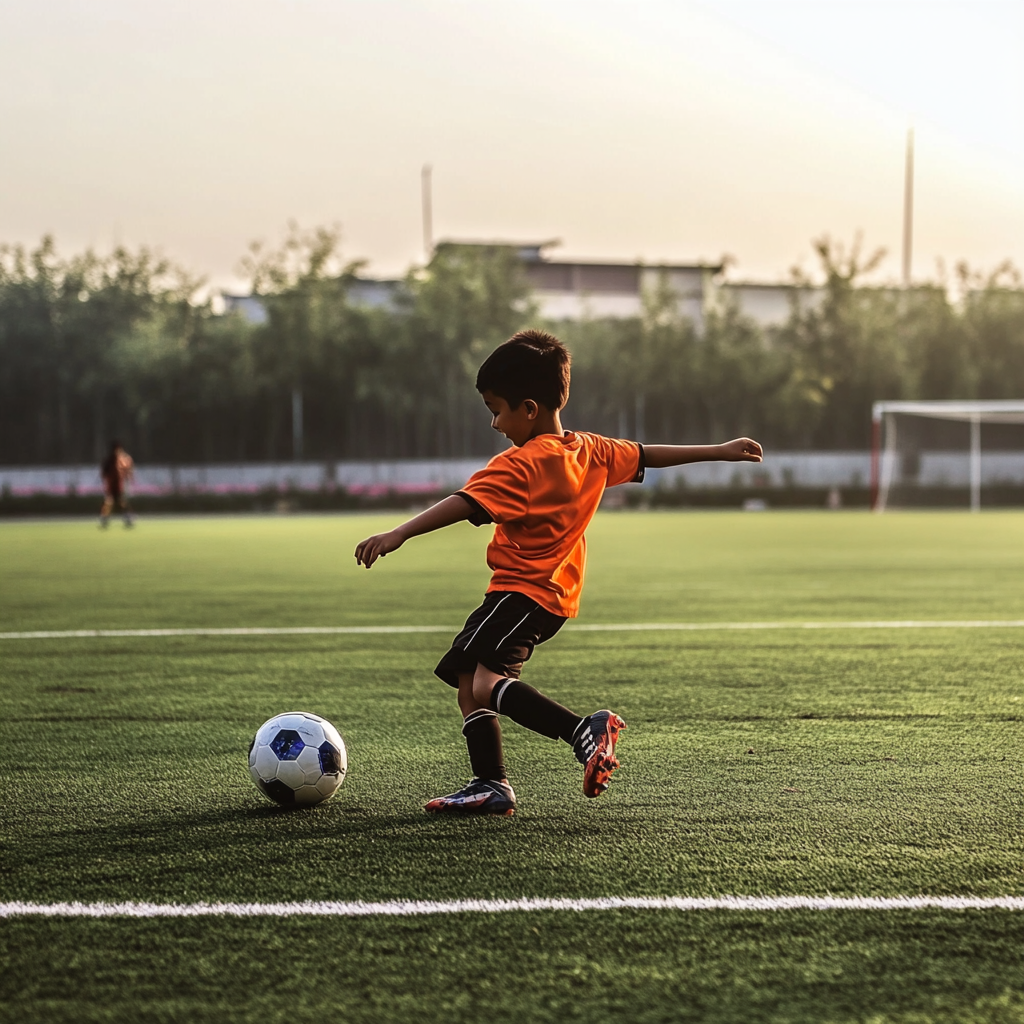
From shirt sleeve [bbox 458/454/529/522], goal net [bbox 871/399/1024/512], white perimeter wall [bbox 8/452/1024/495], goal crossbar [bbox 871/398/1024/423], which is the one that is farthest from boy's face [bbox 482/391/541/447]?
white perimeter wall [bbox 8/452/1024/495]

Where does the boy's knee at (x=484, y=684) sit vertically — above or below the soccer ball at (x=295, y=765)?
above

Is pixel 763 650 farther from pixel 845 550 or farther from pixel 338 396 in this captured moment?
pixel 338 396

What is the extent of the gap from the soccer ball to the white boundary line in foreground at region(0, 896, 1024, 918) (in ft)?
2.72

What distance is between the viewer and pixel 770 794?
3660 mm

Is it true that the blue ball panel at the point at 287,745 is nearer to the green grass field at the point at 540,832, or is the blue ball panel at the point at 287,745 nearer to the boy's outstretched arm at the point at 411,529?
the green grass field at the point at 540,832

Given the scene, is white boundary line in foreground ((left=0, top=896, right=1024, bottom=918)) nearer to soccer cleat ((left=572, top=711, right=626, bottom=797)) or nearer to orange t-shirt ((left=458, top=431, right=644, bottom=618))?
soccer cleat ((left=572, top=711, right=626, bottom=797))

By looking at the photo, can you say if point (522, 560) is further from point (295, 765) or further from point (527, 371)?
point (295, 765)

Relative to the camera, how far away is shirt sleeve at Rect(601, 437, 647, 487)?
3.69 metres

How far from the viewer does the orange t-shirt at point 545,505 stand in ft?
11.1

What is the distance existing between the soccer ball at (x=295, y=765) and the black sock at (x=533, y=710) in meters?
0.56

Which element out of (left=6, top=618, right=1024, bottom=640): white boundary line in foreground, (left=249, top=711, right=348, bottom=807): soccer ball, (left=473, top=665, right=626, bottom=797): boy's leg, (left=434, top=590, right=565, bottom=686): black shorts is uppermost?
(left=434, top=590, right=565, bottom=686): black shorts

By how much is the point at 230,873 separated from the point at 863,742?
8.24ft

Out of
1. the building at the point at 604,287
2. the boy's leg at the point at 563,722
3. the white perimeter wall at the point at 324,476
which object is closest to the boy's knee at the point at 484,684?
the boy's leg at the point at 563,722

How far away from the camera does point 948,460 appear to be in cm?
3647
